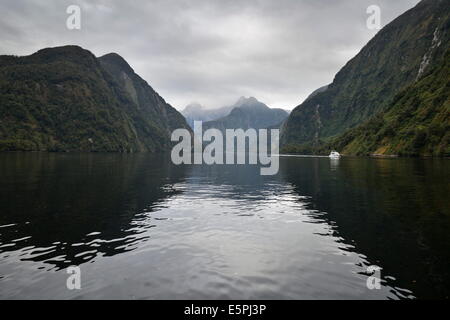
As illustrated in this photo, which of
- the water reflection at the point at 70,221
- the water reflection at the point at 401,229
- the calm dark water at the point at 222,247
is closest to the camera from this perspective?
the calm dark water at the point at 222,247

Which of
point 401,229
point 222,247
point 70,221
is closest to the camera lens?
point 222,247

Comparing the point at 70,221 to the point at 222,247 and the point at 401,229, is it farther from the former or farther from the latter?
the point at 401,229

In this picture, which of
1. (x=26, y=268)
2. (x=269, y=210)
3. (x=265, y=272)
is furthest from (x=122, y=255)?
(x=269, y=210)

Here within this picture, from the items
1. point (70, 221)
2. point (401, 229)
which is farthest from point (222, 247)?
point (401, 229)

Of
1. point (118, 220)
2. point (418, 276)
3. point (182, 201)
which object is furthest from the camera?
point (182, 201)

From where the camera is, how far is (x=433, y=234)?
2512cm

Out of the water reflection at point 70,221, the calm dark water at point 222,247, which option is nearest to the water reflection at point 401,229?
the calm dark water at point 222,247

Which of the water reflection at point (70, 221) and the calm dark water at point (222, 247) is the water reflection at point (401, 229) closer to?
the calm dark water at point (222, 247)

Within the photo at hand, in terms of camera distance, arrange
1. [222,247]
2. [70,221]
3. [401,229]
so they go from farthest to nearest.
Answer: [70,221]
[401,229]
[222,247]

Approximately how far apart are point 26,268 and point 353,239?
938 inches

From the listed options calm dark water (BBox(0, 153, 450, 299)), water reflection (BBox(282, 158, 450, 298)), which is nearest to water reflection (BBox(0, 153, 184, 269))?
calm dark water (BBox(0, 153, 450, 299))

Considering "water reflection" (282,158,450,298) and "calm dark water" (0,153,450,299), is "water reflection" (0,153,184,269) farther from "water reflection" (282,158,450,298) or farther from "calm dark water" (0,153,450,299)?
"water reflection" (282,158,450,298)

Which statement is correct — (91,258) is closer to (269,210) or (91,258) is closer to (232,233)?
(232,233)
